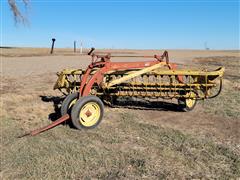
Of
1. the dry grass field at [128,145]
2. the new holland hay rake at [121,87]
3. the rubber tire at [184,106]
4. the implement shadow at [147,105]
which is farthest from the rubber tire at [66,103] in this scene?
the rubber tire at [184,106]

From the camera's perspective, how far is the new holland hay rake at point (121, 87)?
6207 mm

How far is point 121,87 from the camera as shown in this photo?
24.5 feet

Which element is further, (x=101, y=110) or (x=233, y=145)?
(x=101, y=110)

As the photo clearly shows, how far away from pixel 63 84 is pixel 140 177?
394cm

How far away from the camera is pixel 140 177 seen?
415cm

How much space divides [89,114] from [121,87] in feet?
4.71

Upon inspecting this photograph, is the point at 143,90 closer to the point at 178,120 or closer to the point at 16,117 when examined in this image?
the point at 178,120

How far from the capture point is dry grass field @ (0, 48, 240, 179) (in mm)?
4316

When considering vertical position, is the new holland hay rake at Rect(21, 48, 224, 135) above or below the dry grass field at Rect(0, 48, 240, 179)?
above

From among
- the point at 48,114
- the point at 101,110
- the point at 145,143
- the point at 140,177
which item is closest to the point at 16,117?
the point at 48,114

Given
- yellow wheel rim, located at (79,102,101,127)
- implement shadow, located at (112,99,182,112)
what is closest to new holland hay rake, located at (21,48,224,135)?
yellow wheel rim, located at (79,102,101,127)

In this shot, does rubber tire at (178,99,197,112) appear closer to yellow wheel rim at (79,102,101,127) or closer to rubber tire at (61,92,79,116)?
yellow wheel rim at (79,102,101,127)

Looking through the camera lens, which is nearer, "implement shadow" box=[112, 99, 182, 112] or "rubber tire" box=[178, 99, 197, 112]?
"rubber tire" box=[178, 99, 197, 112]

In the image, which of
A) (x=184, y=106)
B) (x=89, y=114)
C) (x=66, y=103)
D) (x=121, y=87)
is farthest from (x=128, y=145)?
(x=184, y=106)
